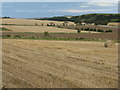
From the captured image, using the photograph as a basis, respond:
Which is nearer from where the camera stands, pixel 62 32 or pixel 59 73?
pixel 59 73

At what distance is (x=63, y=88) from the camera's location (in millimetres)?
7844

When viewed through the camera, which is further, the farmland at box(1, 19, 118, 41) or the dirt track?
the farmland at box(1, 19, 118, 41)

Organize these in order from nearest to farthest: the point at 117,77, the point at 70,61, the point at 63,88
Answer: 1. the point at 63,88
2. the point at 117,77
3. the point at 70,61

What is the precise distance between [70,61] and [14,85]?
4.97 metres

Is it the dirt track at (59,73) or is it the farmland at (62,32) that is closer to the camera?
the dirt track at (59,73)

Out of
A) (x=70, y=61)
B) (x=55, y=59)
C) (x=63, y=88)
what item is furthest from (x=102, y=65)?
(x=63, y=88)

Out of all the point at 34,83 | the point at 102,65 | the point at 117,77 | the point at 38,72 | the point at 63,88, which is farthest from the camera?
the point at 102,65

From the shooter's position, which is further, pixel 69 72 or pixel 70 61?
pixel 70 61

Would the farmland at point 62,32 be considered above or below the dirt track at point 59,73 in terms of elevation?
above

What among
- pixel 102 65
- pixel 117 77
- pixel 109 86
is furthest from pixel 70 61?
pixel 109 86

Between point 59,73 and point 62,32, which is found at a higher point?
point 62,32

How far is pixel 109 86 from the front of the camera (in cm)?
814

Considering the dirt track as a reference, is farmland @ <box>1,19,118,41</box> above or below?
above

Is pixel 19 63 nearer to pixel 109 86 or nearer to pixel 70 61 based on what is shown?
pixel 70 61
